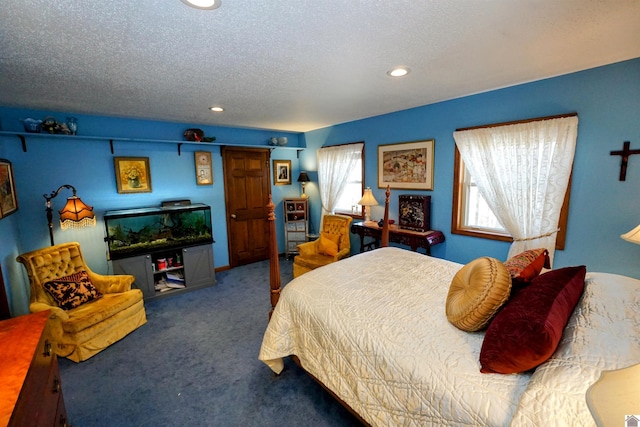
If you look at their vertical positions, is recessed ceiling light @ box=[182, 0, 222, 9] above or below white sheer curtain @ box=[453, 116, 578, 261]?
above

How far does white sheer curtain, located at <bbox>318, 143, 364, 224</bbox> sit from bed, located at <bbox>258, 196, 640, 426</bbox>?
245cm

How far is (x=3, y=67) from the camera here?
1865 mm

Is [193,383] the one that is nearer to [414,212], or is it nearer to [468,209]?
[414,212]

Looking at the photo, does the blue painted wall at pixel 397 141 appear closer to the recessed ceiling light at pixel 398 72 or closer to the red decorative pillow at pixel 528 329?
the recessed ceiling light at pixel 398 72

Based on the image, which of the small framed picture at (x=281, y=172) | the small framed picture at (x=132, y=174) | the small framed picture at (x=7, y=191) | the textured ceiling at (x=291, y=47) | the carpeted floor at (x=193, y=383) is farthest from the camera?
the small framed picture at (x=281, y=172)

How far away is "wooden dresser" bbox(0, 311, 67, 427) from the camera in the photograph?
908 mm

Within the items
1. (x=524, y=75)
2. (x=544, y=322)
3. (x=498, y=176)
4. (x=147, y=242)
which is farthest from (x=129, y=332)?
(x=524, y=75)

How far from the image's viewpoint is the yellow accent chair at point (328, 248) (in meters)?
3.66

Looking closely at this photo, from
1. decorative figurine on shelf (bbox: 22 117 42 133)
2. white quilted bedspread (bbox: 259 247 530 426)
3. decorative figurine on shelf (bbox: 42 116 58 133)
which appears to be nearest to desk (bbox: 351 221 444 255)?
white quilted bedspread (bbox: 259 247 530 426)

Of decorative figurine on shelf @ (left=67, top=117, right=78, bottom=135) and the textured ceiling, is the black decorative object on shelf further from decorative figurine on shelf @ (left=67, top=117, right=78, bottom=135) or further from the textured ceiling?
decorative figurine on shelf @ (left=67, top=117, right=78, bottom=135)

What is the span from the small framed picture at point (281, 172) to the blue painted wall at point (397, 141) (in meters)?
0.10

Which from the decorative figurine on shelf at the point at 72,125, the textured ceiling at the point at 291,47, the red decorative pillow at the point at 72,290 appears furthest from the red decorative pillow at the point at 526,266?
the decorative figurine on shelf at the point at 72,125

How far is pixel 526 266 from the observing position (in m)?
1.53

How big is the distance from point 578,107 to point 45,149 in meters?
5.48
